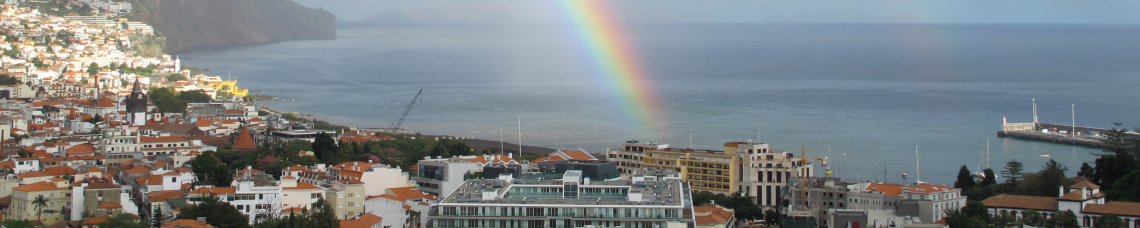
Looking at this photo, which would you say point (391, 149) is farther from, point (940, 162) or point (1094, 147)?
point (1094, 147)

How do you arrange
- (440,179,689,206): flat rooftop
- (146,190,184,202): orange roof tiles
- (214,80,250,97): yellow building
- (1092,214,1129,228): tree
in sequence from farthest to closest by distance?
(214,80,250,97): yellow building
(146,190,184,202): orange roof tiles
(1092,214,1129,228): tree
(440,179,689,206): flat rooftop

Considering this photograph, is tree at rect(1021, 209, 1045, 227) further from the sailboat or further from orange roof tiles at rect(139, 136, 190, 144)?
orange roof tiles at rect(139, 136, 190, 144)

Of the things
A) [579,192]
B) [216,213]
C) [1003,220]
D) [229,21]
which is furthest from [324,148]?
[229,21]

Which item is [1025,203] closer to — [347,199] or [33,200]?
[347,199]

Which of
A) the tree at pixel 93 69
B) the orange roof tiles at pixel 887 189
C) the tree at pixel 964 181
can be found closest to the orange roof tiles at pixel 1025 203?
the orange roof tiles at pixel 887 189

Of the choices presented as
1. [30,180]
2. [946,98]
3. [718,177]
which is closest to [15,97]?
[30,180]

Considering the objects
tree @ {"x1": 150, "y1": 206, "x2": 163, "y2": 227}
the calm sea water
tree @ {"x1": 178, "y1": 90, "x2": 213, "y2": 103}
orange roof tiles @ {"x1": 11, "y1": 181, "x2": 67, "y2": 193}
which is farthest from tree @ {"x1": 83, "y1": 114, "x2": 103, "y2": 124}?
tree @ {"x1": 150, "y1": 206, "x2": 163, "y2": 227}

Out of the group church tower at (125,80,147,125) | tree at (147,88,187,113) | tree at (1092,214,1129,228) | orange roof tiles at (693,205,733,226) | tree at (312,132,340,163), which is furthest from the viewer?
tree at (147,88,187,113)
